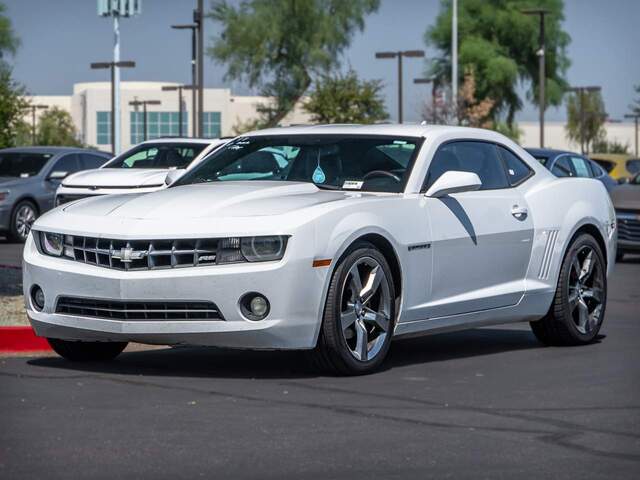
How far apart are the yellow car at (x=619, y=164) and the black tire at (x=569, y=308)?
27.4 metres

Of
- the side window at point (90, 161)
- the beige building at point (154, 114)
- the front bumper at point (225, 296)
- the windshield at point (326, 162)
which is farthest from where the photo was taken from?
the beige building at point (154, 114)

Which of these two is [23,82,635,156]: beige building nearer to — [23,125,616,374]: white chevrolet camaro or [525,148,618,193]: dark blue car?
[525,148,618,193]: dark blue car

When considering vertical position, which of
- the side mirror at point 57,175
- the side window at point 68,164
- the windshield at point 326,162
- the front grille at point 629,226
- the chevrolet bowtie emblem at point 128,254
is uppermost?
the windshield at point 326,162

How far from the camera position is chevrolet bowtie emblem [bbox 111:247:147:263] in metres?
8.22

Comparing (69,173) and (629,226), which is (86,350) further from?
(69,173)

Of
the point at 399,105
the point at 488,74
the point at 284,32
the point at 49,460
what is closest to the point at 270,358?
the point at 49,460

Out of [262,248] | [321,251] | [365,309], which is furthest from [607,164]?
[262,248]

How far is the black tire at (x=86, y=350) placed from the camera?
29.9 ft

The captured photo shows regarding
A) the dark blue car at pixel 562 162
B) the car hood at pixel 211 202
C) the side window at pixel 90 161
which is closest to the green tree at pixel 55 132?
the side window at pixel 90 161

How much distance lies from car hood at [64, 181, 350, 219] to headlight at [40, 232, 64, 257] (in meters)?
0.17

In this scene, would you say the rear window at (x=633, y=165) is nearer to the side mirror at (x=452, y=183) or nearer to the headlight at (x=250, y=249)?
the side mirror at (x=452, y=183)

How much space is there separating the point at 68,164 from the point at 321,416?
20.1m

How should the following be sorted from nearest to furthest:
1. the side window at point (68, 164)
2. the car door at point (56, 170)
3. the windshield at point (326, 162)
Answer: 1. the windshield at point (326, 162)
2. the car door at point (56, 170)
3. the side window at point (68, 164)

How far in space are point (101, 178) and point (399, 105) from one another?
41722 millimetres
